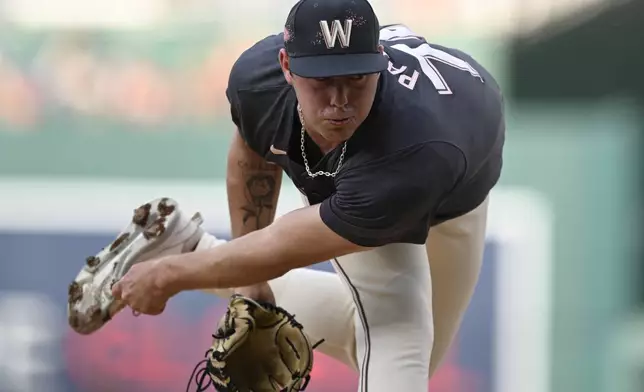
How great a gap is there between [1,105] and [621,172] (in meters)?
1.77

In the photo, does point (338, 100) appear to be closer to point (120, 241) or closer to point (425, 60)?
point (425, 60)

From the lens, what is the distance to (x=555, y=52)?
3076mm

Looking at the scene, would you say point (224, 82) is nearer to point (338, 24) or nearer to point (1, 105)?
point (1, 105)

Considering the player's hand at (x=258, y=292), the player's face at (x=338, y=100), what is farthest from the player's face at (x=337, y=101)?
the player's hand at (x=258, y=292)

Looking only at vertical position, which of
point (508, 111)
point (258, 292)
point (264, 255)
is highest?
point (264, 255)

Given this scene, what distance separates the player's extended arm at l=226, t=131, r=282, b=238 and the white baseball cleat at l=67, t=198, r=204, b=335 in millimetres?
108

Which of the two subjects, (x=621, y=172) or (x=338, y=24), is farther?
(x=621, y=172)

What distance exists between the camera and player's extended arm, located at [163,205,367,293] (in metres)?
1.47

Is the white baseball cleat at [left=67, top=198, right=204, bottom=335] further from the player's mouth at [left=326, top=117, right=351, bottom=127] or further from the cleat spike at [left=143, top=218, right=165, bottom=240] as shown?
the player's mouth at [left=326, top=117, right=351, bottom=127]

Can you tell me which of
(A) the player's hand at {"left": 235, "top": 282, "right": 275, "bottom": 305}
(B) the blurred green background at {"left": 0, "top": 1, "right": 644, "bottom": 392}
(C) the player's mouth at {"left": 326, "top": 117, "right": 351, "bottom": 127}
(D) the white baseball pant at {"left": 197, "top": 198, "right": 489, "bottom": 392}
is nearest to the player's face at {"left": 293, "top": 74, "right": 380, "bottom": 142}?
(C) the player's mouth at {"left": 326, "top": 117, "right": 351, "bottom": 127}

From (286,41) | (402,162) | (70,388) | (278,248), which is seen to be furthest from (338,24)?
(70,388)

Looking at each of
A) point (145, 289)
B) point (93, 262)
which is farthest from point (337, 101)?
point (93, 262)

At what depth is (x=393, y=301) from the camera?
1.72m

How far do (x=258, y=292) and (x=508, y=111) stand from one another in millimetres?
1427
